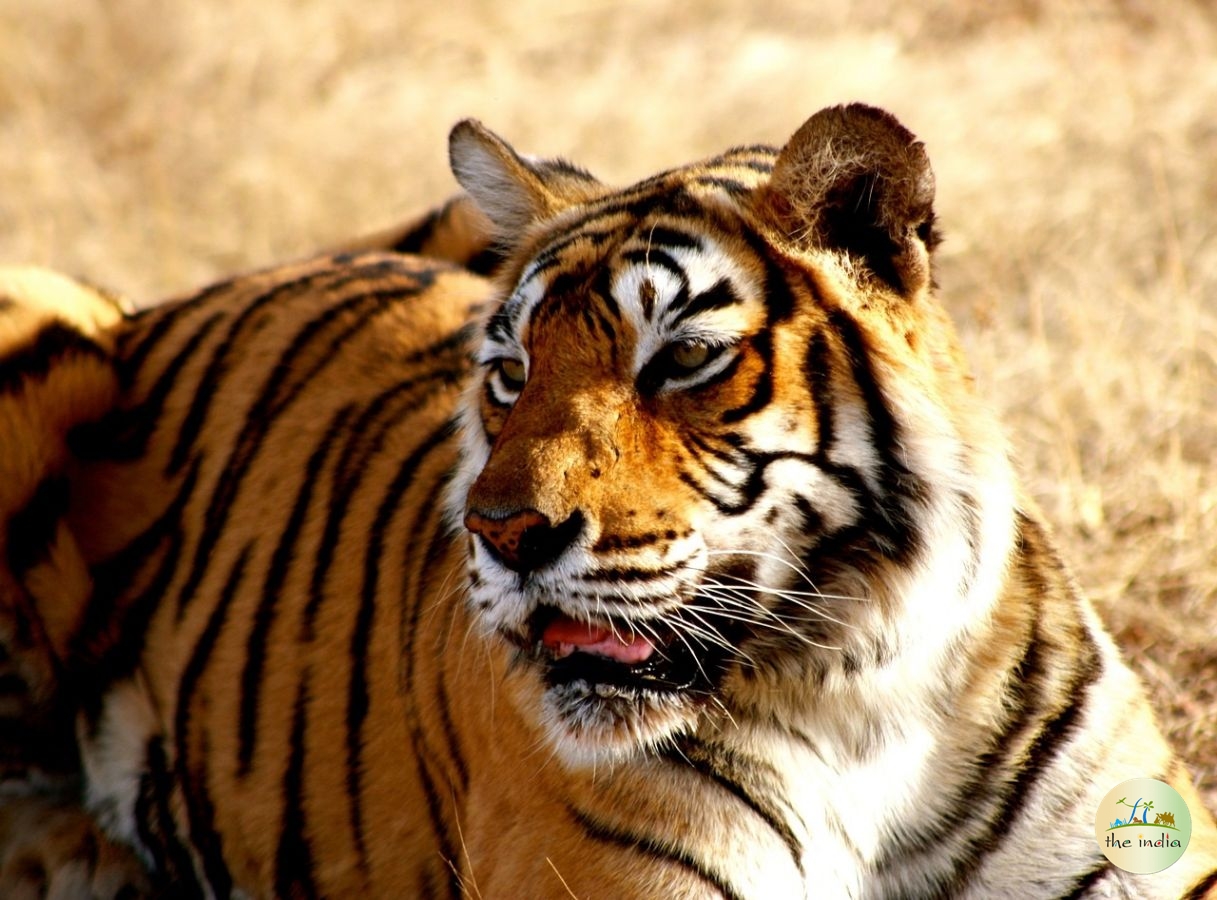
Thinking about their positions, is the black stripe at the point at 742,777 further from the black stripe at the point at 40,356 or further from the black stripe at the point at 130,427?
the black stripe at the point at 40,356

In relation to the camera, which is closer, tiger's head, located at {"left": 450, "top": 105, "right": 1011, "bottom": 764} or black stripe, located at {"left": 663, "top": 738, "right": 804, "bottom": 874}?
tiger's head, located at {"left": 450, "top": 105, "right": 1011, "bottom": 764}

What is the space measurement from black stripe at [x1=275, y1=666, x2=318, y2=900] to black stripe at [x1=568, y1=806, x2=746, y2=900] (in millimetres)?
749

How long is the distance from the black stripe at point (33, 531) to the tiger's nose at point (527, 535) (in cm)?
136

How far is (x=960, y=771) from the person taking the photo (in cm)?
198

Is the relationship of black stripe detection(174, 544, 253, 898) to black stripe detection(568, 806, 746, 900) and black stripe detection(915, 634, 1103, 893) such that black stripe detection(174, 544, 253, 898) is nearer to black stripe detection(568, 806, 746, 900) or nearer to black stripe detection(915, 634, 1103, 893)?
black stripe detection(568, 806, 746, 900)

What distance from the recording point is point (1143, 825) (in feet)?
6.54

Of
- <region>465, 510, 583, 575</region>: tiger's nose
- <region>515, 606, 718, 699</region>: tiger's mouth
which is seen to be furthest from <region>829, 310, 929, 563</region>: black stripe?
<region>465, 510, 583, 575</region>: tiger's nose

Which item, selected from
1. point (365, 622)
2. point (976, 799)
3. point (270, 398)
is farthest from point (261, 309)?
point (976, 799)

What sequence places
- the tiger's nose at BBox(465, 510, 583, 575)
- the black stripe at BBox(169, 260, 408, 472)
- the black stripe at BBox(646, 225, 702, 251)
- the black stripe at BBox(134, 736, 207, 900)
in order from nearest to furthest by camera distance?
the tiger's nose at BBox(465, 510, 583, 575) → the black stripe at BBox(646, 225, 702, 251) → the black stripe at BBox(134, 736, 207, 900) → the black stripe at BBox(169, 260, 408, 472)

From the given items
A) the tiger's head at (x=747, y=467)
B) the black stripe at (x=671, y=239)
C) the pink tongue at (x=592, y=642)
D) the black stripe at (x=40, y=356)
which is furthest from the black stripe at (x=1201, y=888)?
the black stripe at (x=40, y=356)

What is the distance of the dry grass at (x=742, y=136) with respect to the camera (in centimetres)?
375

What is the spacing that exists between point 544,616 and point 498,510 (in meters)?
0.16

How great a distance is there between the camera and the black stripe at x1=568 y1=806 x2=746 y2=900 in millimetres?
1848

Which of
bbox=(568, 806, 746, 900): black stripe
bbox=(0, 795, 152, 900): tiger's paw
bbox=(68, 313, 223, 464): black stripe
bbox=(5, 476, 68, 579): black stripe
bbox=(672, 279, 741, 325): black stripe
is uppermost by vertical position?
bbox=(672, 279, 741, 325): black stripe
